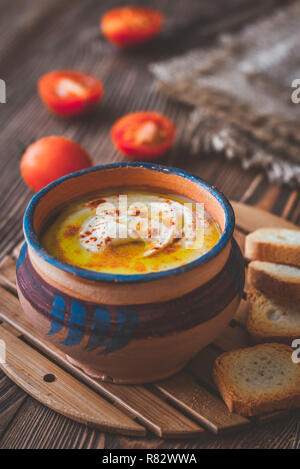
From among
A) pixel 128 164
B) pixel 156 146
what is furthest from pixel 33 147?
pixel 128 164

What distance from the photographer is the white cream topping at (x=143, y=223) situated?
130 cm

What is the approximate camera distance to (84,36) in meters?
3.33

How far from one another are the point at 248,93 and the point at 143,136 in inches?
26.5

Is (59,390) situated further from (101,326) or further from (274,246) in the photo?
(274,246)

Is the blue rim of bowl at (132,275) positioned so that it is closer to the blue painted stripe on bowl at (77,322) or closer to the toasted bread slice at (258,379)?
the blue painted stripe on bowl at (77,322)

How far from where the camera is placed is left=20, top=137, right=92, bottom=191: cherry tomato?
197 centimetres

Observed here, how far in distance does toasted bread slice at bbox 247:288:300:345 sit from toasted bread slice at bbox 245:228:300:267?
160 mm

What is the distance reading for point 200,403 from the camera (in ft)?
4.06

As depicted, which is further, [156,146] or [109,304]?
[156,146]

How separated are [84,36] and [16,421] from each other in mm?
2647

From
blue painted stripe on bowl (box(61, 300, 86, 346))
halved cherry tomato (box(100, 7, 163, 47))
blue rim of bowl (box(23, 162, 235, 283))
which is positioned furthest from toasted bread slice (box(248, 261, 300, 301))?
halved cherry tomato (box(100, 7, 163, 47))

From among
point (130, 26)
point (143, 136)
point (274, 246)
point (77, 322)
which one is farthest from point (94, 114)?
point (77, 322)

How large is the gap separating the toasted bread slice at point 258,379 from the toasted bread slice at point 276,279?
7.1 inches

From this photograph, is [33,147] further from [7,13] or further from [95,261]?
[7,13]
